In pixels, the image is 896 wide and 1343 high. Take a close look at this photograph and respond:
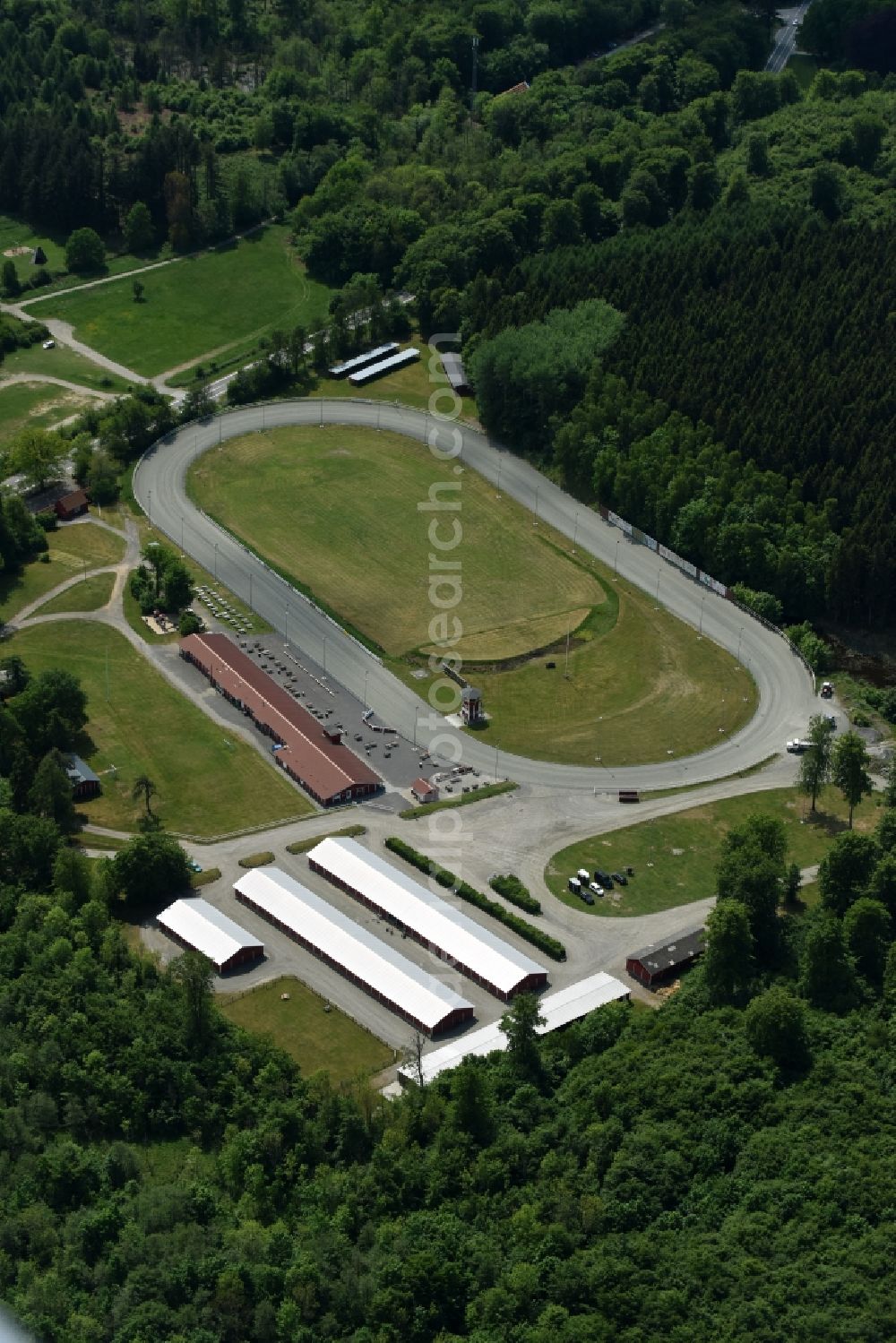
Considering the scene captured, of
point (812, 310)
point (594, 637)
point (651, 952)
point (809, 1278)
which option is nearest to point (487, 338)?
point (812, 310)

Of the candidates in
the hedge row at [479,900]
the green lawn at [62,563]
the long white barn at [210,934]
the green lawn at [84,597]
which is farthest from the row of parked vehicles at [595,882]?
the green lawn at [62,563]

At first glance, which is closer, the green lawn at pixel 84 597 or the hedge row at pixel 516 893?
the hedge row at pixel 516 893

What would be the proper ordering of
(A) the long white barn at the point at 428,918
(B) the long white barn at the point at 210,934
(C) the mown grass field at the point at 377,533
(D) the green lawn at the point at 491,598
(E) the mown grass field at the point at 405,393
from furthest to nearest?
(E) the mown grass field at the point at 405,393 → (C) the mown grass field at the point at 377,533 → (D) the green lawn at the point at 491,598 → (B) the long white barn at the point at 210,934 → (A) the long white barn at the point at 428,918

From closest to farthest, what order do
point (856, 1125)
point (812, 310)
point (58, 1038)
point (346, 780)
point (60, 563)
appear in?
1. point (856, 1125)
2. point (58, 1038)
3. point (346, 780)
4. point (60, 563)
5. point (812, 310)

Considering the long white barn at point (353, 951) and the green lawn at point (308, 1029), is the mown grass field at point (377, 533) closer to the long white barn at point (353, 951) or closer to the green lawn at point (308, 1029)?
the long white barn at point (353, 951)

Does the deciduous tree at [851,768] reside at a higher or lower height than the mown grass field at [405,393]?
lower

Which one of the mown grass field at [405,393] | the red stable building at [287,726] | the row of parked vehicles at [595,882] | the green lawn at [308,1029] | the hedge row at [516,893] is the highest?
the mown grass field at [405,393]

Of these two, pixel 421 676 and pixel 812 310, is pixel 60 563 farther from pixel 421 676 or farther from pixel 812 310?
pixel 812 310

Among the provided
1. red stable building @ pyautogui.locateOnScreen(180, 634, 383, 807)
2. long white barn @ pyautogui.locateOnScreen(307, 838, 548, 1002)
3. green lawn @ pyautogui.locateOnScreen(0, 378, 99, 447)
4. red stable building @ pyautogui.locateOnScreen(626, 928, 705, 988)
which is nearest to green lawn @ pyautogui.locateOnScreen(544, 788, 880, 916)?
red stable building @ pyautogui.locateOnScreen(626, 928, 705, 988)
